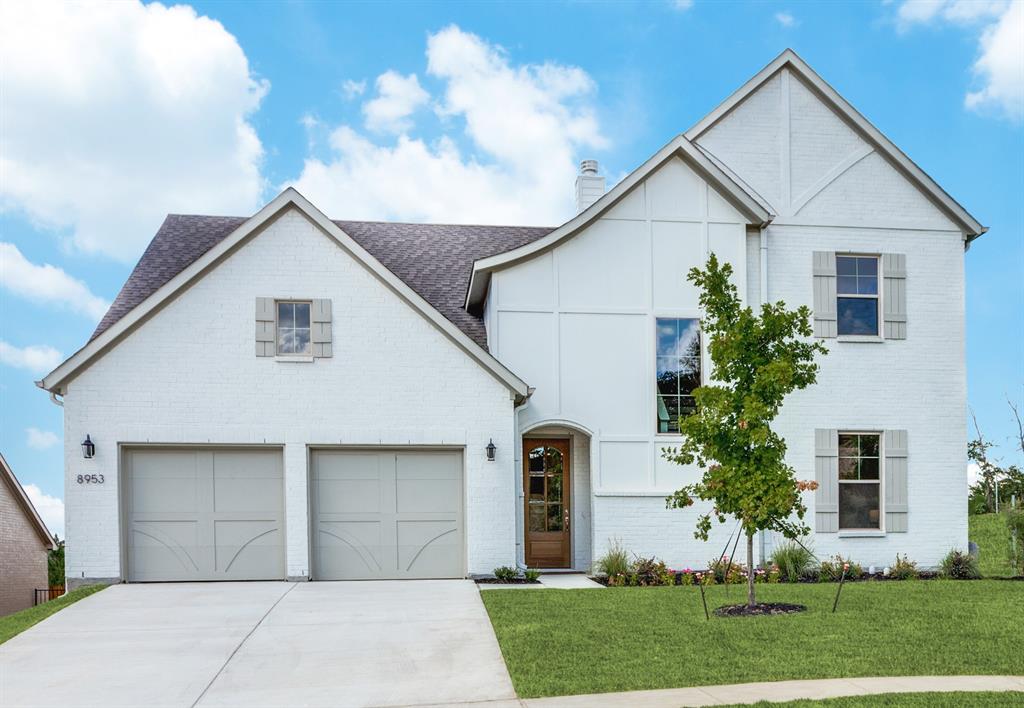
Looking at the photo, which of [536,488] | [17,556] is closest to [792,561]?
[536,488]

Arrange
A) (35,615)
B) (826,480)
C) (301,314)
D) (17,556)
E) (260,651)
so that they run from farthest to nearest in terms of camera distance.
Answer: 1. (17,556)
2. (826,480)
3. (301,314)
4. (35,615)
5. (260,651)

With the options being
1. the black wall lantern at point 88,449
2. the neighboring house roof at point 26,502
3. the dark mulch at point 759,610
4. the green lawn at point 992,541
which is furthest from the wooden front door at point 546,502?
the neighboring house roof at point 26,502

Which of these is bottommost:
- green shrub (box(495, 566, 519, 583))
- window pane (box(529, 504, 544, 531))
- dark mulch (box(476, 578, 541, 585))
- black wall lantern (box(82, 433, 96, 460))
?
dark mulch (box(476, 578, 541, 585))

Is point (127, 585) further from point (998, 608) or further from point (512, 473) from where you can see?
point (998, 608)

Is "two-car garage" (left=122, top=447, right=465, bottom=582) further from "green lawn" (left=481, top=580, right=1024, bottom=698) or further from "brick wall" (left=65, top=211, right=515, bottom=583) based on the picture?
"green lawn" (left=481, top=580, right=1024, bottom=698)

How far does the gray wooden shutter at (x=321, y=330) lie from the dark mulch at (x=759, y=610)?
23.1ft

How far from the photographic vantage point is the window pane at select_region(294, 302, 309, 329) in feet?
43.7

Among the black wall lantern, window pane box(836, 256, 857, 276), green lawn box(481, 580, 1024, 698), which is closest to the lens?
green lawn box(481, 580, 1024, 698)

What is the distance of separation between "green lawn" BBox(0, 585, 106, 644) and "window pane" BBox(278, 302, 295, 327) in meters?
4.79

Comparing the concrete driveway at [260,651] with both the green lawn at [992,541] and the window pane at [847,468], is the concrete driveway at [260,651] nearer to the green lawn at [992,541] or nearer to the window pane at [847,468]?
the window pane at [847,468]

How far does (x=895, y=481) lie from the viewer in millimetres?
15180

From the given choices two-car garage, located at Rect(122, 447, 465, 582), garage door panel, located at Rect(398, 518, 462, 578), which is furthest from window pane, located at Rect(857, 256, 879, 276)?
garage door panel, located at Rect(398, 518, 462, 578)

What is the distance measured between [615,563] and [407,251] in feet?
26.0

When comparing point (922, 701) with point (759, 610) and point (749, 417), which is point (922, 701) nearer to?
point (759, 610)
